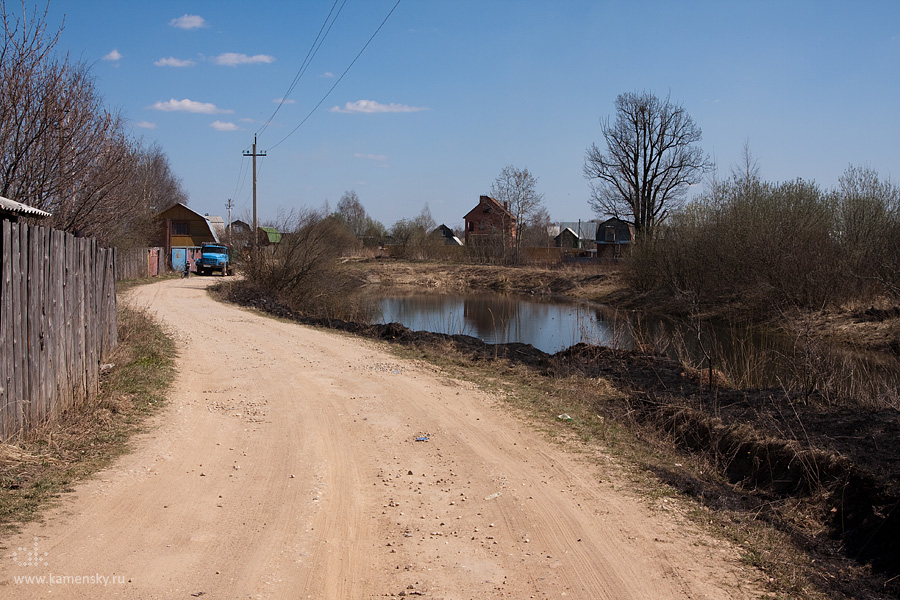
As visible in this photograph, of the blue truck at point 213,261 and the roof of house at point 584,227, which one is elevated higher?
the roof of house at point 584,227

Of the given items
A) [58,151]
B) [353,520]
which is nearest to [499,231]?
[58,151]

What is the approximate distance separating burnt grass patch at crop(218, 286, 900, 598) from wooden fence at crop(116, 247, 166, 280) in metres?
30.8

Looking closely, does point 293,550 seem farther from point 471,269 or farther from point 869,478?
point 471,269

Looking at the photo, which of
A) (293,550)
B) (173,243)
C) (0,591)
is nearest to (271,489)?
(293,550)

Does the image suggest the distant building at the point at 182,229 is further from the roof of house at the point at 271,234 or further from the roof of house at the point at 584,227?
the roof of house at the point at 584,227

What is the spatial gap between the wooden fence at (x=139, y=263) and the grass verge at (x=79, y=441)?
88.6 feet

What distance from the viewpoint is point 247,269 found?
96.7 ft

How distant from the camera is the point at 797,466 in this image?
25.2ft

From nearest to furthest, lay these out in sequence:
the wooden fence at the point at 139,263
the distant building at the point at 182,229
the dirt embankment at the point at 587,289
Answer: the dirt embankment at the point at 587,289, the wooden fence at the point at 139,263, the distant building at the point at 182,229

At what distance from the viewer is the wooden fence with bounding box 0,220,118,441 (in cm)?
603

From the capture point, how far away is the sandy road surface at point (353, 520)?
4340 mm

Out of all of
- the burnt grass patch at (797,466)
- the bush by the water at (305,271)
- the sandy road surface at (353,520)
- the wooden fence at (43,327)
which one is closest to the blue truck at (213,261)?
the bush by the water at (305,271)

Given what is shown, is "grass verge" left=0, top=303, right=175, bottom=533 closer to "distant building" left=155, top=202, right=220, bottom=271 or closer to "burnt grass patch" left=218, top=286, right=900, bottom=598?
"burnt grass patch" left=218, top=286, right=900, bottom=598

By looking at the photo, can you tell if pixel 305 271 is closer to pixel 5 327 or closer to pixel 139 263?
pixel 139 263
